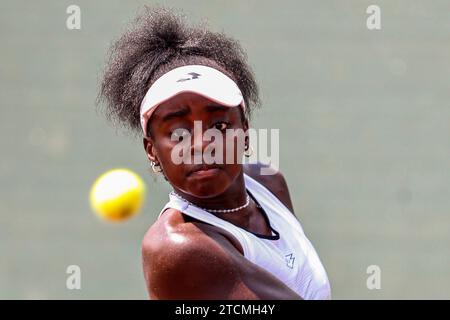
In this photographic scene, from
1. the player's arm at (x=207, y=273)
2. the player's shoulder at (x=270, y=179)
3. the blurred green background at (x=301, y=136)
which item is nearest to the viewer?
the player's arm at (x=207, y=273)

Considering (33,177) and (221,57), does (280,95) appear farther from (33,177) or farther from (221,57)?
(221,57)

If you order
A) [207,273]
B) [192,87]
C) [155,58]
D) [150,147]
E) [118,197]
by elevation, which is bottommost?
[207,273]

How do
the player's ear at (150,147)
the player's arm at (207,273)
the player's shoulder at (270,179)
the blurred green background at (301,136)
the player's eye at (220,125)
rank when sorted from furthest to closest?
the blurred green background at (301,136)
the player's shoulder at (270,179)
the player's ear at (150,147)
the player's eye at (220,125)
the player's arm at (207,273)

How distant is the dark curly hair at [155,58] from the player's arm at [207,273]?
1.62 ft

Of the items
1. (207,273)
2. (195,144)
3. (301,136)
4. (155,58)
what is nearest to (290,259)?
(207,273)

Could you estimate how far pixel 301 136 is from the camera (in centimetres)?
531

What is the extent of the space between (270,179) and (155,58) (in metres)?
0.66

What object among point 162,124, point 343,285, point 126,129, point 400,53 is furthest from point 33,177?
point 162,124

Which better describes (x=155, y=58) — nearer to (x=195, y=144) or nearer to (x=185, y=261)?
(x=195, y=144)

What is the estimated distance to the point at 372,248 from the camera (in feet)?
17.5

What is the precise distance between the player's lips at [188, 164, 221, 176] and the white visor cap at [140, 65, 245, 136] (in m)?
0.17

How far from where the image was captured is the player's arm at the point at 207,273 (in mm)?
2141

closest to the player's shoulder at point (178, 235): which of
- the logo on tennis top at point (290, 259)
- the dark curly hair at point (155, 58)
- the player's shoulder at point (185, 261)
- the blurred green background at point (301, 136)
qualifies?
the player's shoulder at point (185, 261)

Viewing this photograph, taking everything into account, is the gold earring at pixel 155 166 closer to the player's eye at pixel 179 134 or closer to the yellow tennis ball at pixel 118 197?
the player's eye at pixel 179 134
